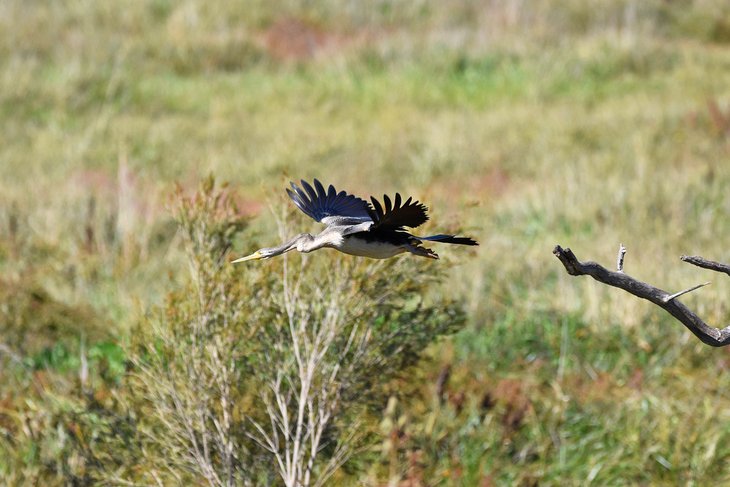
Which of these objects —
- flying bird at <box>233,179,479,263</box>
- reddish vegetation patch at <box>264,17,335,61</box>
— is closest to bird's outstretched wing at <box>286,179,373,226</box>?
flying bird at <box>233,179,479,263</box>

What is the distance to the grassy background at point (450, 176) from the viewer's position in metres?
5.64

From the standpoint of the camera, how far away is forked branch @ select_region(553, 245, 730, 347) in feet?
7.72

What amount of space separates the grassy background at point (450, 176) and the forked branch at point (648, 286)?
1946 mm

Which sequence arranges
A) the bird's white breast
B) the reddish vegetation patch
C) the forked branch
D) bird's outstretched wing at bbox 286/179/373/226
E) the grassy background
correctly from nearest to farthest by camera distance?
1. the forked branch
2. the bird's white breast
3. bird's outstretched wing at bbox 286/179/373/226
4. the grassy background
5. the reddish vegetation patch

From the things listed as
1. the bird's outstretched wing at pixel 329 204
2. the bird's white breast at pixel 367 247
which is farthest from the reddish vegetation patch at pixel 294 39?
the bird's white breast at pixel 367 247

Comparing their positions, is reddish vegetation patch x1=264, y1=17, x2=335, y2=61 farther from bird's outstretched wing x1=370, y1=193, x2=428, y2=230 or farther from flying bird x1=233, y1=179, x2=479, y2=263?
bird's outstretched wing x1=370, y1=193, x2=428, y2=230

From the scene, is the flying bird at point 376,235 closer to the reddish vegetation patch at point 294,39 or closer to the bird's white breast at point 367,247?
the bird's white breast at point 367,247

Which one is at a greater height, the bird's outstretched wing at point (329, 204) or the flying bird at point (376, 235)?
the bird's outstretched wing at point (329, 204)

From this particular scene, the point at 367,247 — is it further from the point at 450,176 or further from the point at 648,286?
the point at 450,176

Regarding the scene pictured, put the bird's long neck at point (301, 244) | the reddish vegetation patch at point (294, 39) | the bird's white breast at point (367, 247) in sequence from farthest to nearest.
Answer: the reddish vegetation patch at point (294, 39)
the bird's long neck at point (301, 244)
the bird's white breast at point (367, 247)

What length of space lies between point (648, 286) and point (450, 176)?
9.24 metres

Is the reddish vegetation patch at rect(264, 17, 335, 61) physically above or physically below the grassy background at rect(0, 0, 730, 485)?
above

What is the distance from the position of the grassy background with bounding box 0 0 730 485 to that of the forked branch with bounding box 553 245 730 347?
1946mm

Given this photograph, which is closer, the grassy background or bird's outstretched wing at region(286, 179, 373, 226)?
bird's outstretched wing at region(286, 179, 373, 226)
